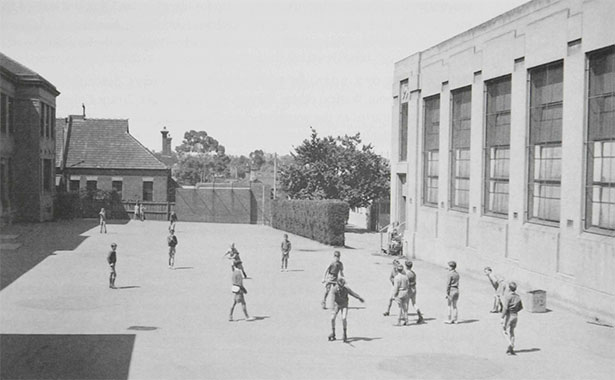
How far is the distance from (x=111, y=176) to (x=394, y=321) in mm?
47547

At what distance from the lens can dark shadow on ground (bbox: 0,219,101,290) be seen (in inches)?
1037

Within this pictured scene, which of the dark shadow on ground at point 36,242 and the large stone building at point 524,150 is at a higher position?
the large stone building at point 524,150

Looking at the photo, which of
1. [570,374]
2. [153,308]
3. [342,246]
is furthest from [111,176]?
[570,374]

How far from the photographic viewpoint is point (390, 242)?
124 feet

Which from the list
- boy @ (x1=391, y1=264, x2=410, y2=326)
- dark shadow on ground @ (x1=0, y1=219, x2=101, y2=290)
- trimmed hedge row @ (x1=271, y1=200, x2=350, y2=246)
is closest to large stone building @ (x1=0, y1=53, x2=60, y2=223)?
dark shadow on ground @ (x1=0, y1=219, x2=101, y2=290)

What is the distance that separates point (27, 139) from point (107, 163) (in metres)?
14.8

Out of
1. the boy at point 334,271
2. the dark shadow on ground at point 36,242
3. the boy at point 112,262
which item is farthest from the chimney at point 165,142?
the boy at point 334,271

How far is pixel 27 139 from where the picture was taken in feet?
157

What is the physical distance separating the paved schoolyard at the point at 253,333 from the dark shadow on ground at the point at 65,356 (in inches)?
1.5

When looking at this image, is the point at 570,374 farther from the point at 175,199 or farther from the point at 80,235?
the point at 175,199

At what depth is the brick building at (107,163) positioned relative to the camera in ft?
202

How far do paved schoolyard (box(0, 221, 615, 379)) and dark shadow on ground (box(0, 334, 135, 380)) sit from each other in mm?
37

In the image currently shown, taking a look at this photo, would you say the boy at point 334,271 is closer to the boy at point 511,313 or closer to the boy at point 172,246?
the boy at point 511,313

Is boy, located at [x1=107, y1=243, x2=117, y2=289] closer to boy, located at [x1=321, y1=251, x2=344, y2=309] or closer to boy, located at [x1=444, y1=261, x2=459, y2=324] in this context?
boy, located at [x1=321, y1=251, x2=344, y2=309]
